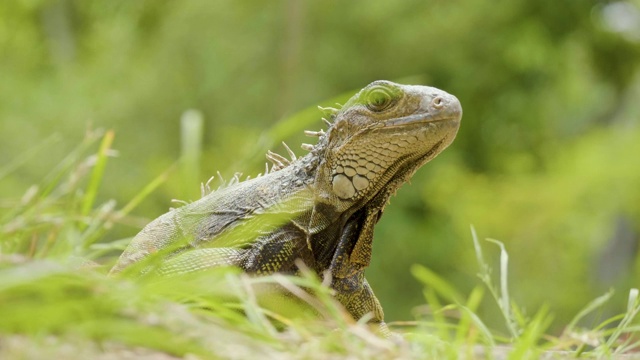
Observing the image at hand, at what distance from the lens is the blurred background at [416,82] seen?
14.1m

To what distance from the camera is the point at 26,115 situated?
675 inches

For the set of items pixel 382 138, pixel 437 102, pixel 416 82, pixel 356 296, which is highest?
pixel 437 102

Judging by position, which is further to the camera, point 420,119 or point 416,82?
point 416,82

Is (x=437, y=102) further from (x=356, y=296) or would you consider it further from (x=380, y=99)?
(x=356, y=296)

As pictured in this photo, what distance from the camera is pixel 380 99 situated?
3.50m

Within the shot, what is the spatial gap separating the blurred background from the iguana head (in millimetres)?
8528

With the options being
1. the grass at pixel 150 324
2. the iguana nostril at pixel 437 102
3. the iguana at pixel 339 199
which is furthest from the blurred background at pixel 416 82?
the grass at pixel 150 324

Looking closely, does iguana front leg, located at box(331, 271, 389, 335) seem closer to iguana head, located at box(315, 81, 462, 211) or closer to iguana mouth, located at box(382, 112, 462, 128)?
iguana head, located at box(315, 81, 462, 211)

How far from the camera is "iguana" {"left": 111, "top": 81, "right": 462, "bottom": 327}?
135 inches

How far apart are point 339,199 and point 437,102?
0.58 meters

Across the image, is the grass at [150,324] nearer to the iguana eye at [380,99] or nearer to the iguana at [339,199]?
the iguana at [339,199]

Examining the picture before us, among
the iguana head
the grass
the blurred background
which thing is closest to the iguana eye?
the iguana head

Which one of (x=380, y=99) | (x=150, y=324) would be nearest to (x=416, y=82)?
(x=380, y=99)

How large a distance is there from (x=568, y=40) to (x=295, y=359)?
1473cm
